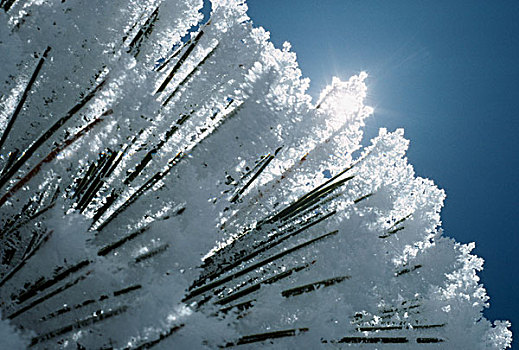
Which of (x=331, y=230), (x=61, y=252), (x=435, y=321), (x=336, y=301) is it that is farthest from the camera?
(x=435, y=321)

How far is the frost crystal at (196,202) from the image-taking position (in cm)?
36

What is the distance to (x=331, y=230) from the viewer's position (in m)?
0.55

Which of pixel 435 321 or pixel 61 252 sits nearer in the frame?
pixel 61 252

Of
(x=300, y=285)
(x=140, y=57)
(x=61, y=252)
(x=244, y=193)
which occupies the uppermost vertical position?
(x=140, y=57)

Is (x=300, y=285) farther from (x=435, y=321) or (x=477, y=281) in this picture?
(x=477, y=281)

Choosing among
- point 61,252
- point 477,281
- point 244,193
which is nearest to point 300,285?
point 244,193

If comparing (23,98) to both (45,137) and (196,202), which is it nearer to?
(45,137)

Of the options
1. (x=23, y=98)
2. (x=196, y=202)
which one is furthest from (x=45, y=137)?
(x=196, y=202)

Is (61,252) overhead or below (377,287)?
below

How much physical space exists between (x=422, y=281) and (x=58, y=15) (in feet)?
1.88

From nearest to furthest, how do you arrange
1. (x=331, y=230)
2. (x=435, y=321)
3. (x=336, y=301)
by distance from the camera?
(x=336, y=301) → (x=331, y=230) → (x=435, y=321)

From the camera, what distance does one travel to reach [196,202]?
15.4 inches

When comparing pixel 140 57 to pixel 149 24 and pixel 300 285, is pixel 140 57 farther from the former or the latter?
pixel 300 285

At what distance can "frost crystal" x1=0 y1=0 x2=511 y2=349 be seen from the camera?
0.36 m
